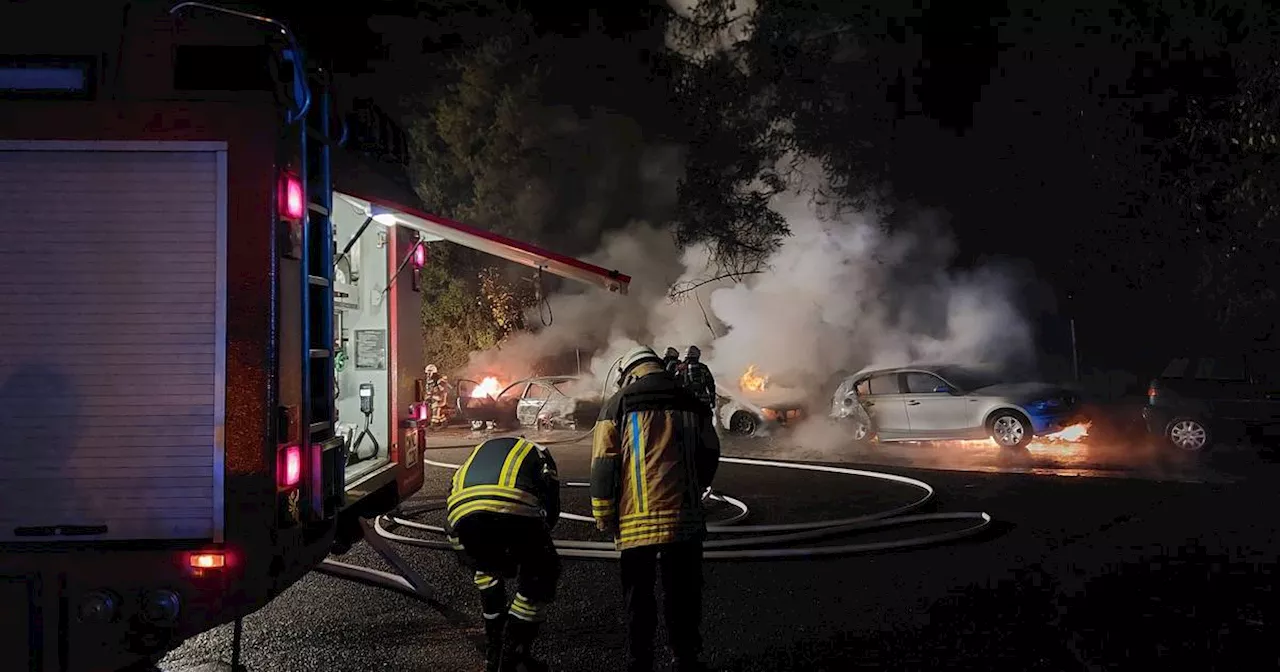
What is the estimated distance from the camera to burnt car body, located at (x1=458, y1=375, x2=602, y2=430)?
→ 18188mm

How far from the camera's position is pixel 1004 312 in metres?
22.0

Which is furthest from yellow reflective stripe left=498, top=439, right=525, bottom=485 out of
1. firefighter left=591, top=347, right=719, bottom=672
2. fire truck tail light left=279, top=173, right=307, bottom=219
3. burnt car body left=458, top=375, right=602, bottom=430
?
burnt car body left=458, top=375, right=602, bottom=430

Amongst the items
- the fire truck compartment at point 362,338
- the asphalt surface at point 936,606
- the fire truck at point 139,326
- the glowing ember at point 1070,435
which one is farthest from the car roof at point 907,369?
the fire truck at point 139,326

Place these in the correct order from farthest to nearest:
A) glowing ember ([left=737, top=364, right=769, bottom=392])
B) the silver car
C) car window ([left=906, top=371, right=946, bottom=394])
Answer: glowing ember ([left=737, top=364, right=769, bottom=392]), car window ([left=906, top=371, right=946, bottom=394]), the silver car

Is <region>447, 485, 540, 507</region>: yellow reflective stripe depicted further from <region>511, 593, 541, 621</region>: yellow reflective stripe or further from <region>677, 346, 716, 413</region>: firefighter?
<region>677, 346, 716, 413</region>: firefighter

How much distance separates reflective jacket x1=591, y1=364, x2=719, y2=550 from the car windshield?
34.8 ft

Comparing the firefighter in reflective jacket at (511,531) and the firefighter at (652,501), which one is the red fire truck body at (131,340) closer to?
the firefighter in reflective jacket at (511,531)

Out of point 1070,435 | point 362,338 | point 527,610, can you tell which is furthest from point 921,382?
point 527,610

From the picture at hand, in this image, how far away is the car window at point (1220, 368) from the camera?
12359mm

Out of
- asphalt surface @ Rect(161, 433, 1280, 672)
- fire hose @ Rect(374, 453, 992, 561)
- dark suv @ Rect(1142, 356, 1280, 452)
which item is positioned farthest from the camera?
dark suv @ Rect(1142, 356, 1280, 452)

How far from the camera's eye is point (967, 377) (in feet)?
46.4

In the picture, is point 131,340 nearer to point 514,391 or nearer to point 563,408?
point 563,408

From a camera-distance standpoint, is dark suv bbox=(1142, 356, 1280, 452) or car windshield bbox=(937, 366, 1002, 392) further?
car windshield bbox=(937, 366, 1002, 392)

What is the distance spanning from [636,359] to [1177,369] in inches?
456
